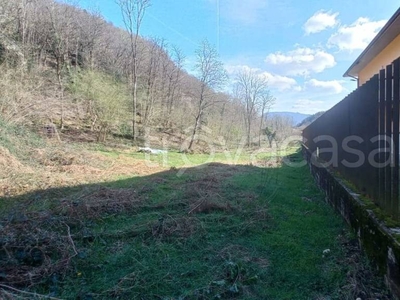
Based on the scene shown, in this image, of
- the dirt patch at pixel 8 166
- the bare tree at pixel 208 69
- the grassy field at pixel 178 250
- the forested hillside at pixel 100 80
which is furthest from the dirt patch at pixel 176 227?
the bare tree at pixel 208 69

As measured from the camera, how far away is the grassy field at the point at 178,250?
208 centimetres

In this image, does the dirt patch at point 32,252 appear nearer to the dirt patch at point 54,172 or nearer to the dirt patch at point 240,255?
the dirt patch at point 240,255

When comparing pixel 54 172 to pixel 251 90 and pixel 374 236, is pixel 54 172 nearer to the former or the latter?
pixel 374 236

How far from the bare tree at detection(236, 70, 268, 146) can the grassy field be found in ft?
104

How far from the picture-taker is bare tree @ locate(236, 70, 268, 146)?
35062 millimetres

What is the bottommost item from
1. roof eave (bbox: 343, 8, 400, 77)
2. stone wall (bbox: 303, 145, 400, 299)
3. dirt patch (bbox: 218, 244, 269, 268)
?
dirt patch (bbox: 218, 244, 269, 268)

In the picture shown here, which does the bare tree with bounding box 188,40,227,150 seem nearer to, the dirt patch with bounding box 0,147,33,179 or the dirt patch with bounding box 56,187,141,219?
the dirt patch with bounding box 0,147,33,179

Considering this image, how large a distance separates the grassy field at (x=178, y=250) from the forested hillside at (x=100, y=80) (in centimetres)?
693

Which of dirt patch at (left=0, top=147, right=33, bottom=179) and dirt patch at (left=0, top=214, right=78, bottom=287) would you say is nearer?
dirt patch at (left=0, top=214, right=78, bottom=287)

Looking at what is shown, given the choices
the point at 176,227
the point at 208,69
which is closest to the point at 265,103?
the point at 208,69

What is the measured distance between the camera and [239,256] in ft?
8.59

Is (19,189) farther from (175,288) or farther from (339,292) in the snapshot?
(339,292)

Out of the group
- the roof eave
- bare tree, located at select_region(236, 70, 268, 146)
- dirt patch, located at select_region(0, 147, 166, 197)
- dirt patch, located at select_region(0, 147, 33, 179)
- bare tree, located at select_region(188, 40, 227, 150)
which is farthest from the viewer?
bare tree, located at select_region(236, 70, 268, 146)

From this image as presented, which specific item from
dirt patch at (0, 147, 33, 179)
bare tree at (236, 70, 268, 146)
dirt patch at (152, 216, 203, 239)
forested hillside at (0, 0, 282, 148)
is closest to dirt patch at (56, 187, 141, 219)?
dirt patch at (152, 216, 203, 239)
